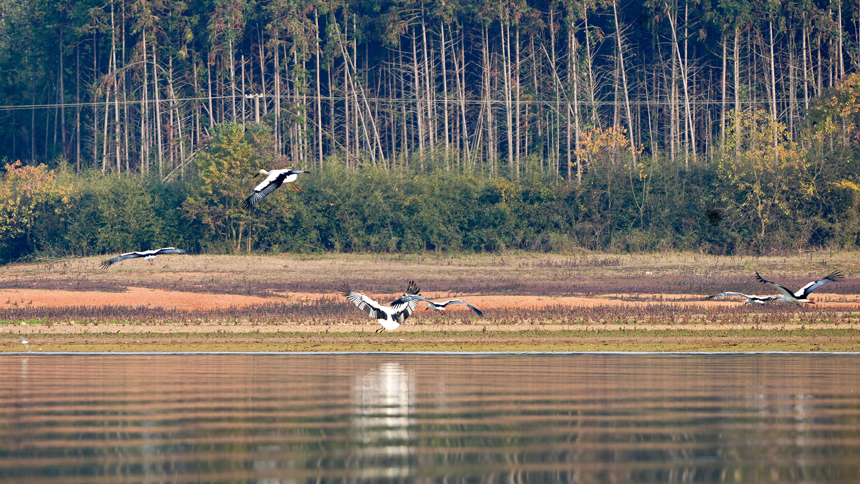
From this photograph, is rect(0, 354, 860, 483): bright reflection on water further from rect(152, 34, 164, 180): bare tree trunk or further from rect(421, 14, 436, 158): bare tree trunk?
rect(421, 14, 436, 158): bare tree trunk

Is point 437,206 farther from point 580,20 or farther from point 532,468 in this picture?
point 532,468

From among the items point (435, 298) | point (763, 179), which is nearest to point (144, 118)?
point (435, 298)

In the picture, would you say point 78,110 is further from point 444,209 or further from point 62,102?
point 444,209

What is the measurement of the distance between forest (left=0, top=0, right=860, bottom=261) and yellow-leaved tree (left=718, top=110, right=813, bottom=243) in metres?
0.16

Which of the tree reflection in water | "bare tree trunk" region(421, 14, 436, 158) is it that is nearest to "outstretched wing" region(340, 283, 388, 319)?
the tree reflection in water

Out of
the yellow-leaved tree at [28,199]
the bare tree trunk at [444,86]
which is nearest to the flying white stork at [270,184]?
the bare tree trunk at [444,86]

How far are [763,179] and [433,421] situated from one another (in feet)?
163

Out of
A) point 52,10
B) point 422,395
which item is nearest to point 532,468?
point 422,395

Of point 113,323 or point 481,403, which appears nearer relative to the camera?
point 481,403

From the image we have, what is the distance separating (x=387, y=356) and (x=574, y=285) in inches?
804

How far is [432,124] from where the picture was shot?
71.9 meters

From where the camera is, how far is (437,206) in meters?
60.2

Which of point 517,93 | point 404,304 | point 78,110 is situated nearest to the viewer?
point 404,304

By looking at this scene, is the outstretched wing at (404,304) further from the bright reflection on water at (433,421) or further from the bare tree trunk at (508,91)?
the bare tree trunk at (508,91)
